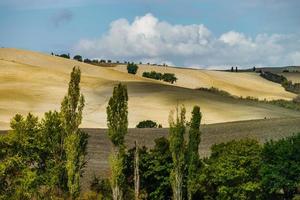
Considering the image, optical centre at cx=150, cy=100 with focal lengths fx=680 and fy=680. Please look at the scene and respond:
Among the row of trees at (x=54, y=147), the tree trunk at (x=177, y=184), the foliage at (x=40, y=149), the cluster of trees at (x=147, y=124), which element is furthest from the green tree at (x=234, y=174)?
the cluster of trees at (x=147, y=124)

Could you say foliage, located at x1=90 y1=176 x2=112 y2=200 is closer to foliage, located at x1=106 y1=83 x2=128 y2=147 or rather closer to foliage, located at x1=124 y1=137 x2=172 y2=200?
foliage, located at x1=124 y1=137 x2=172 y2=200

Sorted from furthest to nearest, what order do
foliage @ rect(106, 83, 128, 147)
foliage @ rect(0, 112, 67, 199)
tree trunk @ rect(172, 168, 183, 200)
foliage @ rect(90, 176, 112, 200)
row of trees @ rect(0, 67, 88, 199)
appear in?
foliage @ rect(106, 83, 128, 147)
foliage @ rect(90, 176, 112, 200)
tree trunk @ rect(172, 168, 183, 200)
row of trees @ rect(0, 67, 88, 199)
foliage @ rect(0, 112, 67, 199)

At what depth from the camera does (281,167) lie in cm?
7950

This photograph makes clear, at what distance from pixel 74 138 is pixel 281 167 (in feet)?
79.9

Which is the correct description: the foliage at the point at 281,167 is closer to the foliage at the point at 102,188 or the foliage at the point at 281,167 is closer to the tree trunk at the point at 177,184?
the tree trunk at the point at 177,184

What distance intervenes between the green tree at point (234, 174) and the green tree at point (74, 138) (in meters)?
14.4

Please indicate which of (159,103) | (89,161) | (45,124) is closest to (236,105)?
(159,103)

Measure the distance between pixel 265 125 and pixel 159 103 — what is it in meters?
49.3

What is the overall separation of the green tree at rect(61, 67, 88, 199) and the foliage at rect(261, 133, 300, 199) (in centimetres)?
2125

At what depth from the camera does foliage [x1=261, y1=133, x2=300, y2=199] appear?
7875 cm

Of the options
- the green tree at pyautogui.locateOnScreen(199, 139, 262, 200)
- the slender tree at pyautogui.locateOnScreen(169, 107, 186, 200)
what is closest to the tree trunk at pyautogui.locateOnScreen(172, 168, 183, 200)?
the slender tree at pyautogui.locateOnScreen(169, 107, 186, 200)

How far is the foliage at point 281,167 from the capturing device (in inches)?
3100

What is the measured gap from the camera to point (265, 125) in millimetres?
107562

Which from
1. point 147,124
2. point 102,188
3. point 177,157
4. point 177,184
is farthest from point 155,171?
point 147,124
